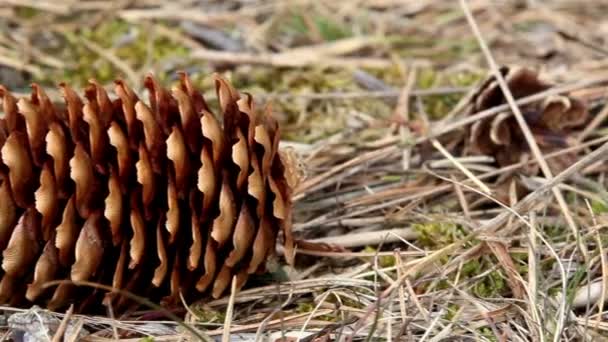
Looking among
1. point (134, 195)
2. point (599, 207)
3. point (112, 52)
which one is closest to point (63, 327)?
point (134, 195)

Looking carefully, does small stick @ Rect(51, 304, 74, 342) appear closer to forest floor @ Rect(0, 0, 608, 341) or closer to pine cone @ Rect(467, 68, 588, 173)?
forest floor @ Rect(0, 0, 608, 341)

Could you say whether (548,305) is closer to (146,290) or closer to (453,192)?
(453,192)

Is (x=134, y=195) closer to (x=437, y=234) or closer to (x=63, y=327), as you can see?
(x=63, y=327)

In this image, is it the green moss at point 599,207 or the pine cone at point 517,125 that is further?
the pine cone at point 517,125

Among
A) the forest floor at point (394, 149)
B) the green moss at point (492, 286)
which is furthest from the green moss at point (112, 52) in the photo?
the green moss at point (492, 286)

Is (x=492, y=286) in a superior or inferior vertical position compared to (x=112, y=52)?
inferior

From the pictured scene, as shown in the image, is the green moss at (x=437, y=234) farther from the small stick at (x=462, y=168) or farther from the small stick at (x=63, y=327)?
the small stick at (x=63, y=327)
